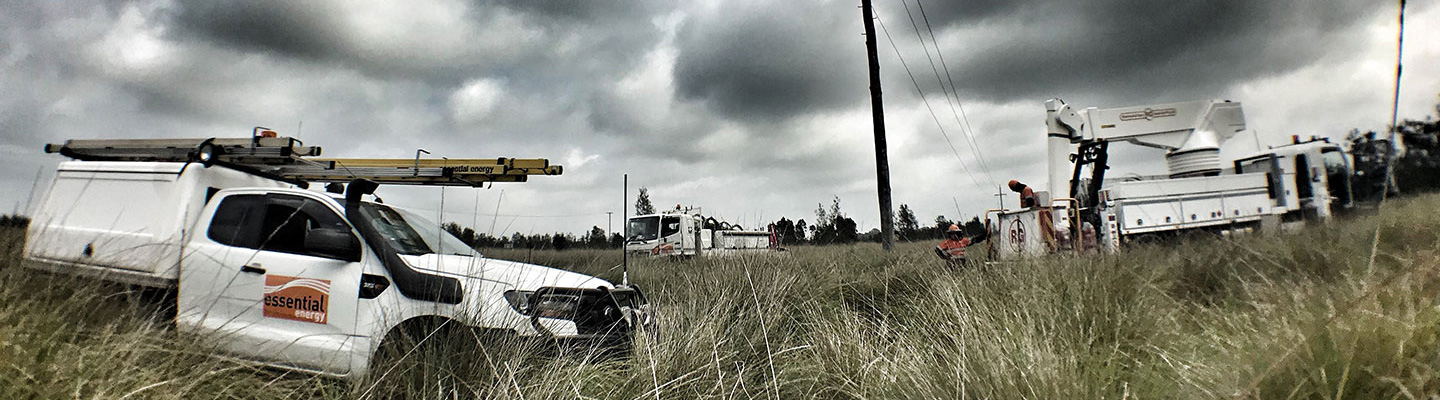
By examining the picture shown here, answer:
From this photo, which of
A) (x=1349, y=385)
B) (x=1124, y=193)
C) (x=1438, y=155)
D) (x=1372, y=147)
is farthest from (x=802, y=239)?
(x=1438, y=155)

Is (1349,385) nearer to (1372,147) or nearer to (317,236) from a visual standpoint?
(317,236)

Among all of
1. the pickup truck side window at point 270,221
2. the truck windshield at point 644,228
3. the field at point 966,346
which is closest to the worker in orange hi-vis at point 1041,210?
the field at point 966,346

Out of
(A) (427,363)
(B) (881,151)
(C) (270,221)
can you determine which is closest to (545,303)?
(A) (427,363)

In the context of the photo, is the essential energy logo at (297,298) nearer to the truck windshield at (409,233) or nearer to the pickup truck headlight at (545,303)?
the truck windshield at (409,233)

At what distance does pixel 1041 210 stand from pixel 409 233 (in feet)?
23.5

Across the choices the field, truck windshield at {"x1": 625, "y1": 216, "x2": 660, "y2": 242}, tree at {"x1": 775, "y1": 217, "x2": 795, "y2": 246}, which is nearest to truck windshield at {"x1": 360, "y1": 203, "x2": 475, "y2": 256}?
the field

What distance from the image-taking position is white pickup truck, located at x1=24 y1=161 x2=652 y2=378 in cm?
384

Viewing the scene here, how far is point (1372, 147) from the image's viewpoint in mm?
10727

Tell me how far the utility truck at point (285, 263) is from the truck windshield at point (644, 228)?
1288 cm

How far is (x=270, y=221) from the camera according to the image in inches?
178

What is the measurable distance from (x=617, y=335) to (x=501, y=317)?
0.87 metres

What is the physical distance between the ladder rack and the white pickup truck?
28cm

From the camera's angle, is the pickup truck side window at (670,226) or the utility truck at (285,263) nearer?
the utility truck at (285,263)

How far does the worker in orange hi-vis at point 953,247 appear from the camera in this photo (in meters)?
7.39
